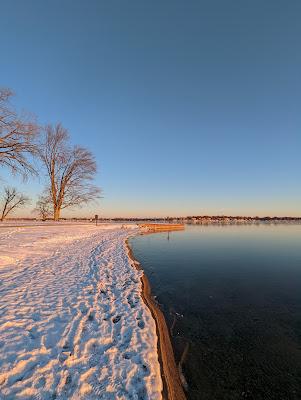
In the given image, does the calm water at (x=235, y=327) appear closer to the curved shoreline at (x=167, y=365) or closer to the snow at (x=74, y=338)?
the curved shoreline at (x=167, y=365)

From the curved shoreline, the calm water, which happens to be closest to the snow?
the curved shoreline

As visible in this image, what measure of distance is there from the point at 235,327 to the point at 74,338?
490 cm

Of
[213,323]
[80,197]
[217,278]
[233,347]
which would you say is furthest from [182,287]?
[80,197]

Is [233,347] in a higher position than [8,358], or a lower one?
lower

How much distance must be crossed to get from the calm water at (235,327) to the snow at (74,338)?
1163 millimetres

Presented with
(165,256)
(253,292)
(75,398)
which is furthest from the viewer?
(165,256)

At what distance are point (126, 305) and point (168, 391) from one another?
348cm

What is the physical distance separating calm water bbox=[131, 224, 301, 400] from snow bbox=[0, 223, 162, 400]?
3.82ft

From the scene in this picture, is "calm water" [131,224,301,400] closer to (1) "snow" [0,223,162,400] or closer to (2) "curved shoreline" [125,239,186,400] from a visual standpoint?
(2) "curved shoreline" [125,239,186,400]

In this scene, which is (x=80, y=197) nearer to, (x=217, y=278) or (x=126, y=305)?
(x=217, y=278)

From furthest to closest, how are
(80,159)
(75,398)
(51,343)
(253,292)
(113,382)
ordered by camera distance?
(80,159) → (253,292) → (51,343) → (113,382) → (75,398)

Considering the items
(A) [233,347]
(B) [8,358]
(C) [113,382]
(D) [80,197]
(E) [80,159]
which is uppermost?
(E) [80,159]

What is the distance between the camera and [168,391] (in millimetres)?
4320

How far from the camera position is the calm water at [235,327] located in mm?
4895
